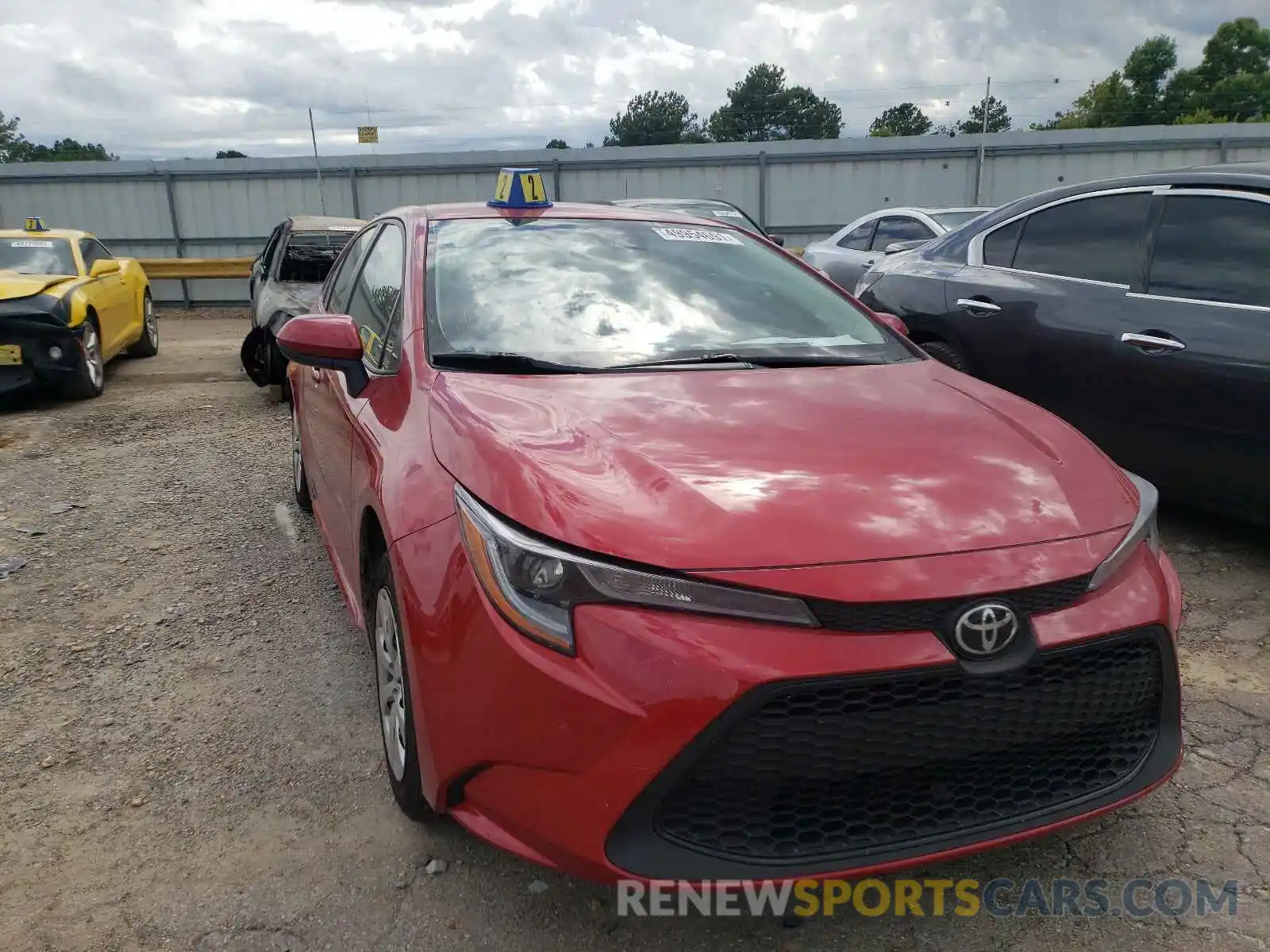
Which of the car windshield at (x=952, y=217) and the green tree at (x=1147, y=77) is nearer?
the car windshield at (x=952, y=217)

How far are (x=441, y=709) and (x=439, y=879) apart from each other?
54cm

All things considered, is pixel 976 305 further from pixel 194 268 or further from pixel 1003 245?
pixel 194 268

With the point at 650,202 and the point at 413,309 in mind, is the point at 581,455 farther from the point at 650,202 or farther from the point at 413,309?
the point at 650,202

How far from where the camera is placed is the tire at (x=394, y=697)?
2.17 meters

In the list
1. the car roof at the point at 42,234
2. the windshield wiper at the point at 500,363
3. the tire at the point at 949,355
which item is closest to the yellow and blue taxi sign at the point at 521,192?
the windshield wiper at the point at 500,363

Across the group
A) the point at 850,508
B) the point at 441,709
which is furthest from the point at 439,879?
the point at 850,508

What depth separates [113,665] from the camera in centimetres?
336

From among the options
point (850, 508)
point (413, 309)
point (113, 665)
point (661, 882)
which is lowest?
point (113, 665)

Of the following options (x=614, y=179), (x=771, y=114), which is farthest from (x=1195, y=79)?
(x=614, y=179)

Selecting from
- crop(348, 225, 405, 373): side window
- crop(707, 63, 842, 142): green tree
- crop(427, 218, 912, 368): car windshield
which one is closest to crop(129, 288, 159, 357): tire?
crop(348, 225, 405, 373): side window

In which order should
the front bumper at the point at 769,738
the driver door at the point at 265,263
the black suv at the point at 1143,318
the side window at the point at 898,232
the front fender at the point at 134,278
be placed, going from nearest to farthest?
the front bumper at the point at 769,738, the black suv at the point at 1143,318, the side window at the point at 898,232, the driver door at the point at 265,263, the front fender at the point at 134,278

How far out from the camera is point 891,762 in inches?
67.6

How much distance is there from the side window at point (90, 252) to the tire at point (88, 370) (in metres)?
0.97

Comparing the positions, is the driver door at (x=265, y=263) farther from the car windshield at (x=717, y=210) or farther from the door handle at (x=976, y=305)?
the door handle at (x=976, y=305)
